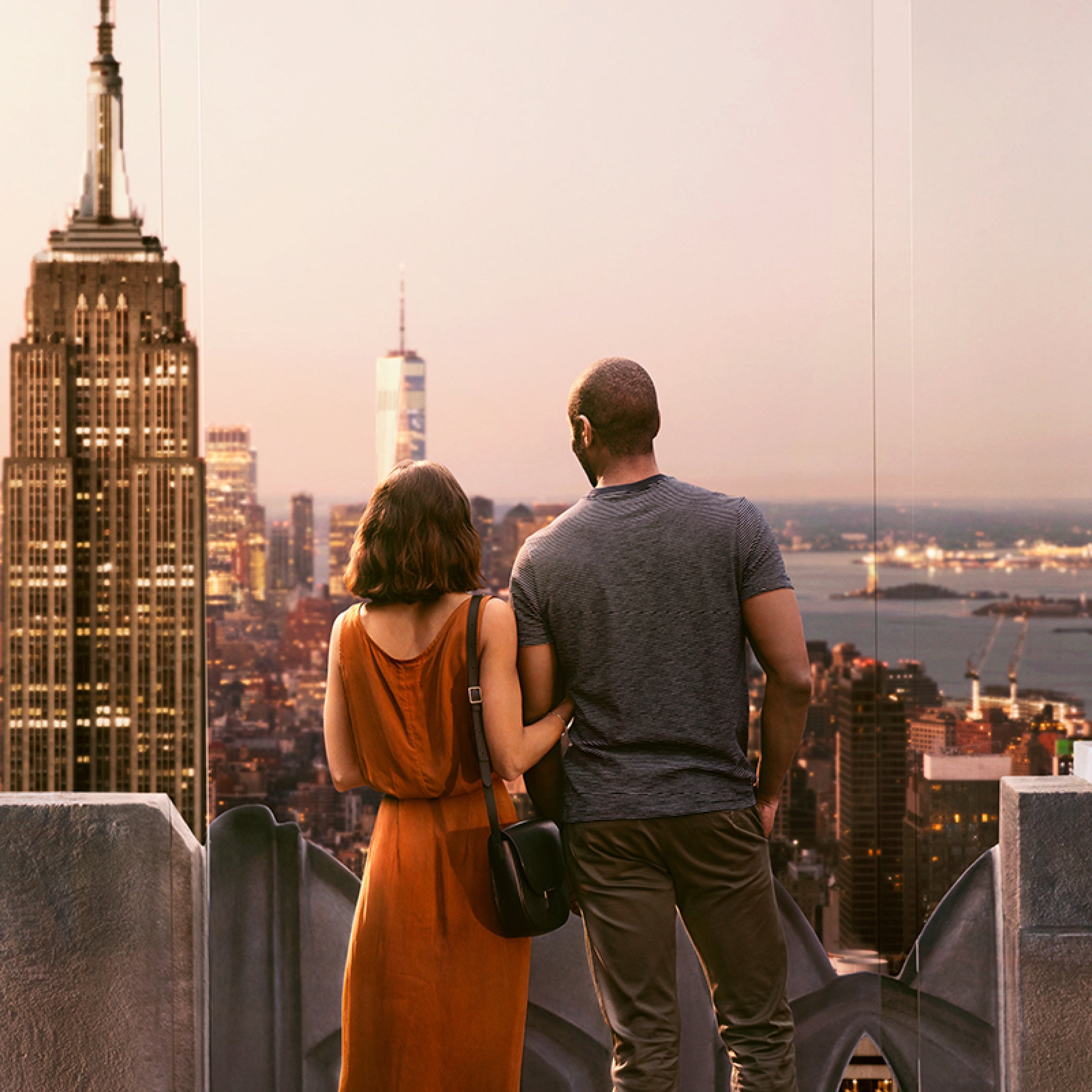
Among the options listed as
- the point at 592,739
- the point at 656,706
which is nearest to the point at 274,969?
the point at 592,739

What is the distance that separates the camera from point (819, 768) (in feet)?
7.63

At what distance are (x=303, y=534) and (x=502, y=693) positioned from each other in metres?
1.22

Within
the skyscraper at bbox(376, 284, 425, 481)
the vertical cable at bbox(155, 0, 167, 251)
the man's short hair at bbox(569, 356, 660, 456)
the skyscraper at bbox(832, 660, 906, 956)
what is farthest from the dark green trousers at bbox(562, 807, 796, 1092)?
the vertical cable at bbox(155, 0, 167, 251)

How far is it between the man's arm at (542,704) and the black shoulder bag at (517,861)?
0.09m

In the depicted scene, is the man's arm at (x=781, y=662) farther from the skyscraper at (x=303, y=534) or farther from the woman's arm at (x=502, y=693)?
the skyscraper at (x=303, y=534)

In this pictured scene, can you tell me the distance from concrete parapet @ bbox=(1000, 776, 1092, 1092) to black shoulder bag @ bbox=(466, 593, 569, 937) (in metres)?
0.95

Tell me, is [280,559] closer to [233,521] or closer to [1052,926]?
[233,521]

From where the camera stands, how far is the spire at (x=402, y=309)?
262cm

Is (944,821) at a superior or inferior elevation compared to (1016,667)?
inferior

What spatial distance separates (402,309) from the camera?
2619 millimetres

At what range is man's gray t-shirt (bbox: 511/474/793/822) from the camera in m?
1.61

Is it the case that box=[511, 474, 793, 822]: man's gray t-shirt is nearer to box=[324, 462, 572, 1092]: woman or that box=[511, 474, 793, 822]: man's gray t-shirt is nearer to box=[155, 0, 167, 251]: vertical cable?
box=[324, 462, 572, 1092]: woman

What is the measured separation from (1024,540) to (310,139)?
203 centimetres

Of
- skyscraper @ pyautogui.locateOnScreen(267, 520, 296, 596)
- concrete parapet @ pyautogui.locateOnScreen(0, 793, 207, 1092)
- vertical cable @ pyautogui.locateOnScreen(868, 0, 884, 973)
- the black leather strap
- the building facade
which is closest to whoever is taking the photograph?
the black leather strap
